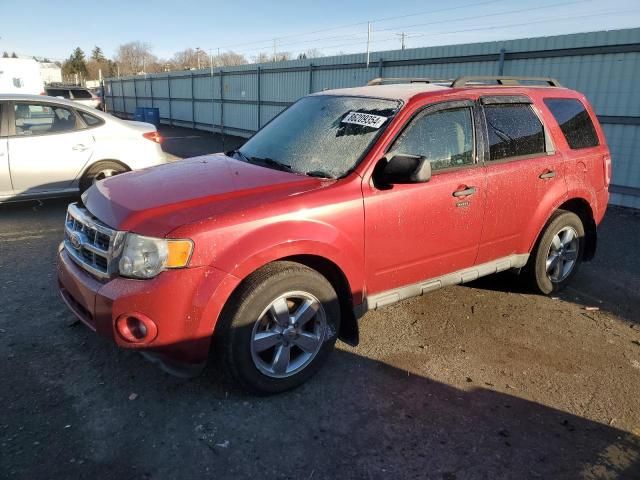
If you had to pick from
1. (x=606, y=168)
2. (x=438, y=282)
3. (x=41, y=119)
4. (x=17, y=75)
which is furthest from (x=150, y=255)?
(x=17, y=75)

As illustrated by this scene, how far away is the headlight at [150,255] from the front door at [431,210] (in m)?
1.23

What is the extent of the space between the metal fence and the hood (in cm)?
742

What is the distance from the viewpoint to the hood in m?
2.79

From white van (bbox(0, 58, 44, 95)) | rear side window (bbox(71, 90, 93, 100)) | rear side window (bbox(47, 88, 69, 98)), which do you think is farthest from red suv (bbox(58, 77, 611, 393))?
white van (bbox(0, 58, 44, 95))

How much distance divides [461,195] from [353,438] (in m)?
1.91

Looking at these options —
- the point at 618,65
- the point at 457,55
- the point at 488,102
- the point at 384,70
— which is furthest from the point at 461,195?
the point at 384,70

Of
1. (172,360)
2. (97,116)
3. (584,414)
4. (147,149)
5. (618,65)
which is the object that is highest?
(618,65)

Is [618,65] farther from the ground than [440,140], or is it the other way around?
[618,65]

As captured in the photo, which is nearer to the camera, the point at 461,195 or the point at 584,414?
the point at 584,414

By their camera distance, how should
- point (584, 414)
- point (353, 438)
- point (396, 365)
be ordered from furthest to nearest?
point (396, 365) < point (584, 414) < point (353, 438)

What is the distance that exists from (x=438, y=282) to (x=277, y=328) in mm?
1413

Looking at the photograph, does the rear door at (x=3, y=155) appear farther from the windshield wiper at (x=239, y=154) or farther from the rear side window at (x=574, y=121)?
the rear side window at (x=574, y=121)

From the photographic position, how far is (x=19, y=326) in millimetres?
3893

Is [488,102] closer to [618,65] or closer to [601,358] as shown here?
[601,358]
